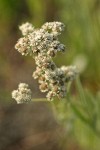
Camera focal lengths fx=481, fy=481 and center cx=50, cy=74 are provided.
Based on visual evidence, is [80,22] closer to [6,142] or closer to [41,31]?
[6,142]

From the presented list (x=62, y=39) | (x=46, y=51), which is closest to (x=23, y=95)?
(x=46, y=51)

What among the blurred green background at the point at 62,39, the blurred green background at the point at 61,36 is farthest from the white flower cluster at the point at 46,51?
the blurred green background at the point at 61,36

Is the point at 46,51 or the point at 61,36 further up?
the point at 61,36

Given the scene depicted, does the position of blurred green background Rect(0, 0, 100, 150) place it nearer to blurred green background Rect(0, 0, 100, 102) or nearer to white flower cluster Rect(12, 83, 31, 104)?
blurred green background Rect(0, 0, 100, 102)

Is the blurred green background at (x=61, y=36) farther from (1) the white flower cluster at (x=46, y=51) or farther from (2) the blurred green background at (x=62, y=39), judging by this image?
(1) the white flower cluster at (x=46, y=51)

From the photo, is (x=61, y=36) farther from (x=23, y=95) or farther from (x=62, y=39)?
(x=23, y=95)

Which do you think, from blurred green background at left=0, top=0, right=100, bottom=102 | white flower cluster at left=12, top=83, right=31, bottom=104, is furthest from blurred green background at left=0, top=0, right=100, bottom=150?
white flower cluster at left=12, top=83, right=31, bottom=104

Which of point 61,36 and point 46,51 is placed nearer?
point 46,51
